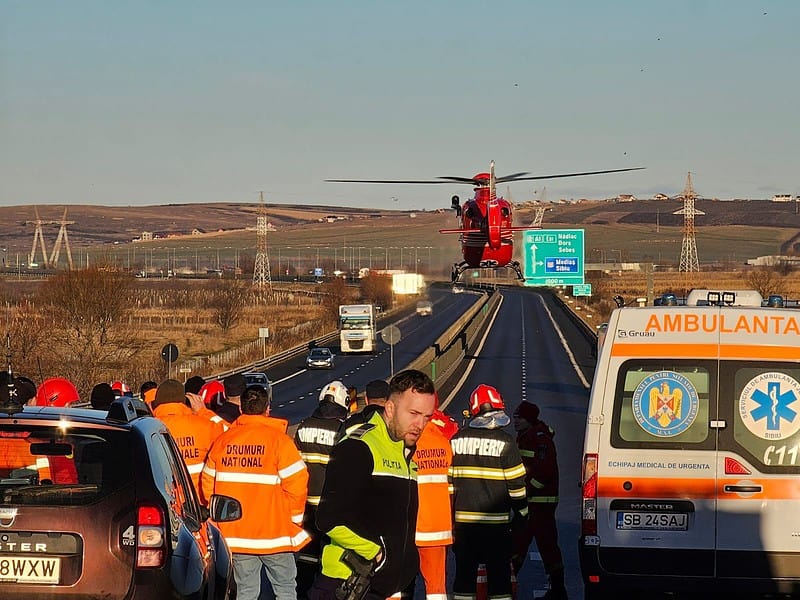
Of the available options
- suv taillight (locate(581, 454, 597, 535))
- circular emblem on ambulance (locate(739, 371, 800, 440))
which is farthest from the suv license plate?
circular emblem on ambulance (locate(739, 371, 800, 440))

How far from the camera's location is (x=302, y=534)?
942 cm

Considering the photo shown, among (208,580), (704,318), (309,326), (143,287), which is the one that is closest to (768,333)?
(704,318)

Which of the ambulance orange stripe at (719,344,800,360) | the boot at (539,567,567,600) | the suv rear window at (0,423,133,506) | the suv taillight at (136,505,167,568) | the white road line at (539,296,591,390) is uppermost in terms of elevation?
the ambulance orange stripe at (719,344,800,360)

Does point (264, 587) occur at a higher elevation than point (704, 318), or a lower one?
lower

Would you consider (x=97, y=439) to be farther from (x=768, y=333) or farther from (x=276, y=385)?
(x=276, y=385)

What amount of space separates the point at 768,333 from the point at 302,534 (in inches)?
148

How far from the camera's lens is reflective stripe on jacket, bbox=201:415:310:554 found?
918cm

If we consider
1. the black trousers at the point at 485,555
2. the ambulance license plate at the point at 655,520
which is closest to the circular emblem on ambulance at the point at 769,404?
the ambulance license plate at the point at 655,520

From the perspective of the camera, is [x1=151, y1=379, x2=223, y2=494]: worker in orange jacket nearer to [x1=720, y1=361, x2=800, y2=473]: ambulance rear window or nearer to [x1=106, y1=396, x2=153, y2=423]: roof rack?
[x1=106, y1=396, x2=153, y2=423]: roof rack

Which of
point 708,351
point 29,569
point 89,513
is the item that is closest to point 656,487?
point 708,351

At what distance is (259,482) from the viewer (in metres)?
9.16

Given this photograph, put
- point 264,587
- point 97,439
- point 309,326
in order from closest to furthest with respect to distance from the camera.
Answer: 1. point 97,439
2. point 264,587
3. point 309,326

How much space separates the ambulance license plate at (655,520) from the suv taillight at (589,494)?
188mm

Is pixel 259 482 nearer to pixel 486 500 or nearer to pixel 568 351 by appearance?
pixel 486 500
